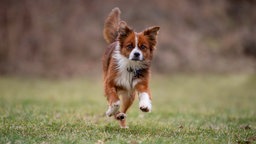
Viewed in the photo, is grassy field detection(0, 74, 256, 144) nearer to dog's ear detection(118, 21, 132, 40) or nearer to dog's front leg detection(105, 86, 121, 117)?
dog's front leg detection(105, 86, 121, 117)

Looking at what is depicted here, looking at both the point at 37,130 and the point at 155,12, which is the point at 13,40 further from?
the point at 37,130

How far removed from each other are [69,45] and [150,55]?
19742 millimetres

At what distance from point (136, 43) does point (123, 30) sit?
34cm

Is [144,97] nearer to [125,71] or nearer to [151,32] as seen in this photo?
[125,71]

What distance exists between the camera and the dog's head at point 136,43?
8.93 metres

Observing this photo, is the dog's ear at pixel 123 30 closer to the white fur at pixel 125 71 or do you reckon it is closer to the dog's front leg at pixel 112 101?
the white fur at pixel 125 71

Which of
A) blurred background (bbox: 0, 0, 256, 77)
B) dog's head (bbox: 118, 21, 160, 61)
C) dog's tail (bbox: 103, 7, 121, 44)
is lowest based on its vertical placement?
dog's head (bbox: 118, 21, 160, 61)

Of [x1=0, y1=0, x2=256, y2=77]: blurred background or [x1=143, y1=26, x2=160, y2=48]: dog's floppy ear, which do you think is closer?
[x1=143, y1=26, x2=160, y2=48]: dog's floppy ear

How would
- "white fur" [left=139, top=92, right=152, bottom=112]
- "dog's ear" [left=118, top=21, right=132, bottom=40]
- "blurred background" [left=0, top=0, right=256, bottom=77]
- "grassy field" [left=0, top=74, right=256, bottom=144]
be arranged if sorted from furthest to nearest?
1. "blurred background" [left=0, top=0, right=256, bottom=77]
2. "dog's ear" [left=118, top=21, right=132, bottom=40]
3. "white fur" [left=139, top=92, right=152, bottom=112]
4. "grassy field" [left=0, top=74, right=256, bottom=144]

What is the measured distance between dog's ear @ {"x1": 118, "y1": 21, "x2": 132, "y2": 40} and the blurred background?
57.7 feet

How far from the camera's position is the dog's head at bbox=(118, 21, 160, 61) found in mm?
8930

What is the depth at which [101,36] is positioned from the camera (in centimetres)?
2964

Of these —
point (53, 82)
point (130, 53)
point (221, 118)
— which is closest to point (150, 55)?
point (130, 53)

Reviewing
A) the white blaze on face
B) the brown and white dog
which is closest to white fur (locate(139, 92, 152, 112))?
the brown and white dog
